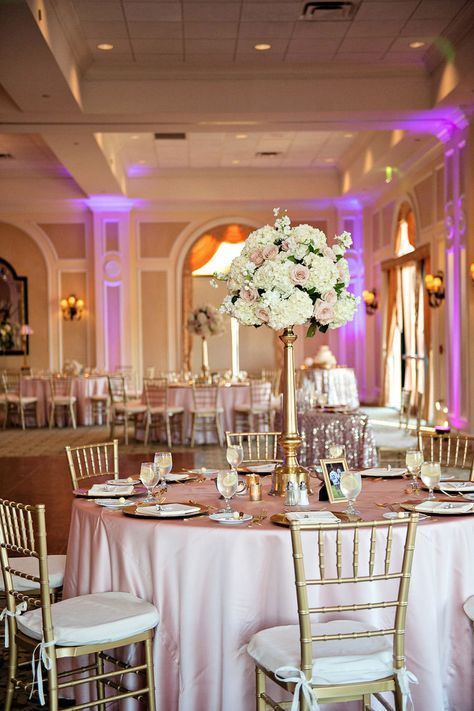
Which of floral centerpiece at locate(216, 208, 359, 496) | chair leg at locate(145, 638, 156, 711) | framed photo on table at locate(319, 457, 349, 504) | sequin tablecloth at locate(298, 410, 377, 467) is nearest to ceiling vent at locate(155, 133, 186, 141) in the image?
sequin tablecloth at locate(298, 410, 377, 467)

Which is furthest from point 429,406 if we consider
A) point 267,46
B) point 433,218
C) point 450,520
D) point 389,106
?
point 450,520

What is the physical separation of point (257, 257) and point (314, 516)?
1.10 m

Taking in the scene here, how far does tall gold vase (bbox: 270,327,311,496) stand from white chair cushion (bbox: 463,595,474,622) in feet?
2.94

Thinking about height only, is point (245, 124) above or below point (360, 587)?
above

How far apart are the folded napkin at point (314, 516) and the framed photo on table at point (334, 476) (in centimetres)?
23

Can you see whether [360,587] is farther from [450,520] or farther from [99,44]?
[99,44]

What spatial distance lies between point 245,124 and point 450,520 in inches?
328

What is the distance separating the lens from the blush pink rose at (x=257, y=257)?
3605 millimetres

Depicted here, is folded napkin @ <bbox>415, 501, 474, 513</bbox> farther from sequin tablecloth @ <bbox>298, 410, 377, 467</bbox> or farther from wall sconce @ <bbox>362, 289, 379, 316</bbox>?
wall sconce @ <bbox>362, 289, 379, 316</bbox>

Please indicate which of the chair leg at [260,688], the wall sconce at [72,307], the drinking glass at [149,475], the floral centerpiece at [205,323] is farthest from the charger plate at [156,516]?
the wall sconce at [72,307]

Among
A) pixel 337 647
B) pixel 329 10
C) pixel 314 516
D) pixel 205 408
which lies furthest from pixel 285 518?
pixel 205 408

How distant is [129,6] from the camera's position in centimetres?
817

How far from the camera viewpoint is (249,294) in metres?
3.63

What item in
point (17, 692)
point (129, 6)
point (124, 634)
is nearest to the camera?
point (124, 634)
